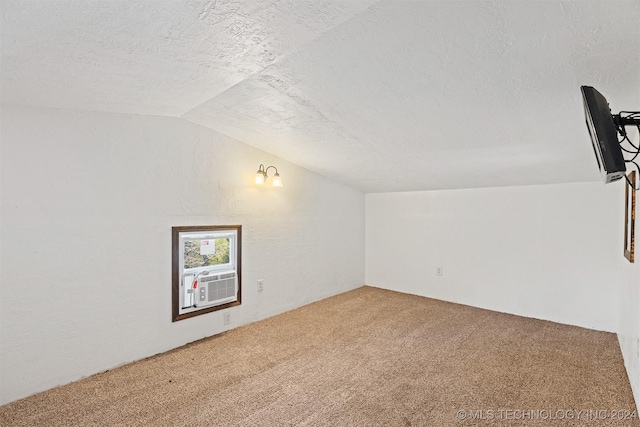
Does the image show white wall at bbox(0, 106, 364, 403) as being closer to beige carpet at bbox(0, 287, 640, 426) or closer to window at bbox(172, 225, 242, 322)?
window at bbox(172, 225, 242, 322)

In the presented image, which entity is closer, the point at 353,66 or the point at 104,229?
the point at 353,66

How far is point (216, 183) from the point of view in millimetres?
3424

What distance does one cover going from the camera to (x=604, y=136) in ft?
4.75

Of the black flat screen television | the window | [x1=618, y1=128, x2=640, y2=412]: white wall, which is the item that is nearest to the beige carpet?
[x1=618, y1=128, x2=640, y2=412]: white wall

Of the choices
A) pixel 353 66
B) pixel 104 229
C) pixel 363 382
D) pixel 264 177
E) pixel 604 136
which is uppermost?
pixel 353 66

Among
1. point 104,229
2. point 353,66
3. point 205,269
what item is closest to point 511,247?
point 353,66

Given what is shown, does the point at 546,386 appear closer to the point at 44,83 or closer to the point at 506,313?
Result: the point at 506,313

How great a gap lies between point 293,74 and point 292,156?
72.7 inches

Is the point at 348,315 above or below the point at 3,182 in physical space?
below

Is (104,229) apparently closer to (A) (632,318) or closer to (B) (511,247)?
(A) (632,318)

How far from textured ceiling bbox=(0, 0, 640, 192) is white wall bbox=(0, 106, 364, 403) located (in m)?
0.26

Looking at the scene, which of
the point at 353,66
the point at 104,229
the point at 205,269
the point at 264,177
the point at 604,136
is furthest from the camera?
the point at 264,177

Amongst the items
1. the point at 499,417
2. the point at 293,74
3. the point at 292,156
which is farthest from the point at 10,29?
the point at 499,417

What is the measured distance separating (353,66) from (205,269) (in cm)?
239
